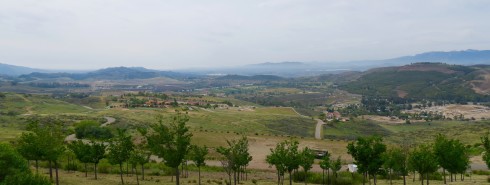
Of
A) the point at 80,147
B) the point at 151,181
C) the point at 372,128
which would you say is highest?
the point at 80,147

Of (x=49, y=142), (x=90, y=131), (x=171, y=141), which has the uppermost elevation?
(x=171, y=141)

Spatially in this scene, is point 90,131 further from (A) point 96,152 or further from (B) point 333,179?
(B) point 333,179

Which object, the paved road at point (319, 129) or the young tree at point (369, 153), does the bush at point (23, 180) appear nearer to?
the young tree at point (369, 153)

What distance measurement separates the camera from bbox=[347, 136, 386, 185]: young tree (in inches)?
1486

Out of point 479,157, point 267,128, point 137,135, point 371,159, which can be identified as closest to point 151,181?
point 371,159

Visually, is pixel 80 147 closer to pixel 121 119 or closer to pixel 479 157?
pixel 479 157

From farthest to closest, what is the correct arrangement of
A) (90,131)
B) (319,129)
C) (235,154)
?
(319,129) → (90,131) → (235,154)

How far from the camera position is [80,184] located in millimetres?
39844

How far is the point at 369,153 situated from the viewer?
124 feet

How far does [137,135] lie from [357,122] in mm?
107651

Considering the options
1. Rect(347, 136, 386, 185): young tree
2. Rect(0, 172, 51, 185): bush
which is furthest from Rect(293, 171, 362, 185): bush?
Rect(0, 172, 51, 185): bush

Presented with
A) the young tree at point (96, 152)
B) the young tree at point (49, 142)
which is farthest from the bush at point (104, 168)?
the young tree at point (49, 142)

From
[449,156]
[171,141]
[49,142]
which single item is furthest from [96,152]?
[449,156]

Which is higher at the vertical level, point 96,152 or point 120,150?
point 120,150
